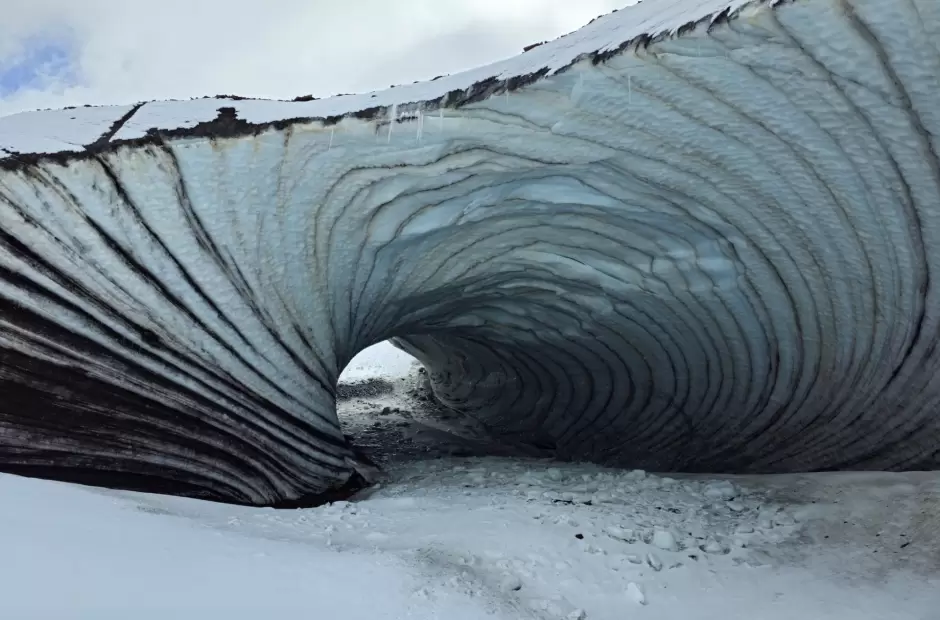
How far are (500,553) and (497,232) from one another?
1.83m

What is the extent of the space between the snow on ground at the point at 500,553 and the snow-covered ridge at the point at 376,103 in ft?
4.54

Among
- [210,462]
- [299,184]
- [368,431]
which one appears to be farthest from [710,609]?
[368,431]

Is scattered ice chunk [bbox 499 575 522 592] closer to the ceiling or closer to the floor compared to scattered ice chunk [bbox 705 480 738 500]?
closer to the floor

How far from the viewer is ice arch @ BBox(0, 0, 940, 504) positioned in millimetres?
2508

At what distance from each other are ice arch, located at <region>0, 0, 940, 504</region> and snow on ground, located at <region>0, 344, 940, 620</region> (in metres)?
0.48

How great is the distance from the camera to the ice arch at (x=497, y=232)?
2.51 m

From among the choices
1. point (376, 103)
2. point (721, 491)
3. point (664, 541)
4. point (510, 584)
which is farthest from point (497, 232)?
point (510, 584)

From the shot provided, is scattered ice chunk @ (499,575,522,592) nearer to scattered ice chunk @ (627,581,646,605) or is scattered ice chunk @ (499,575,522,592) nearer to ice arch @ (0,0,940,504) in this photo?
scattered ice chunk @ (627,581,646,605)

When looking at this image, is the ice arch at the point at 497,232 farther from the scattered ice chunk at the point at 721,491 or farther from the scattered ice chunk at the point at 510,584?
the scattered ice chunk at the point at 510,584

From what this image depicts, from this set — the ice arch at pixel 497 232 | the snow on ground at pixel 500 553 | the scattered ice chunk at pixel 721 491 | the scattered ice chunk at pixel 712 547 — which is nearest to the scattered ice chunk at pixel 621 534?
the snow on ground at pixel 500 553

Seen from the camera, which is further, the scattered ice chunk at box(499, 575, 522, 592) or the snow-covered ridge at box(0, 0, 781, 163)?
the snow-covered ridge at box(0, 0, 781, 163)

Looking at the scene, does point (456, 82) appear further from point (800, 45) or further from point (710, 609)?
point (710, 609)

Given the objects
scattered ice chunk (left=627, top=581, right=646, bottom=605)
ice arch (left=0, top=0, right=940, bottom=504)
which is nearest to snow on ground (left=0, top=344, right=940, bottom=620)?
scattered ice chunk (left=627, top=581, right=646, bottom=605)

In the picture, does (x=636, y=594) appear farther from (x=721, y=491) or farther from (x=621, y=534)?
(x=721, y=491)
